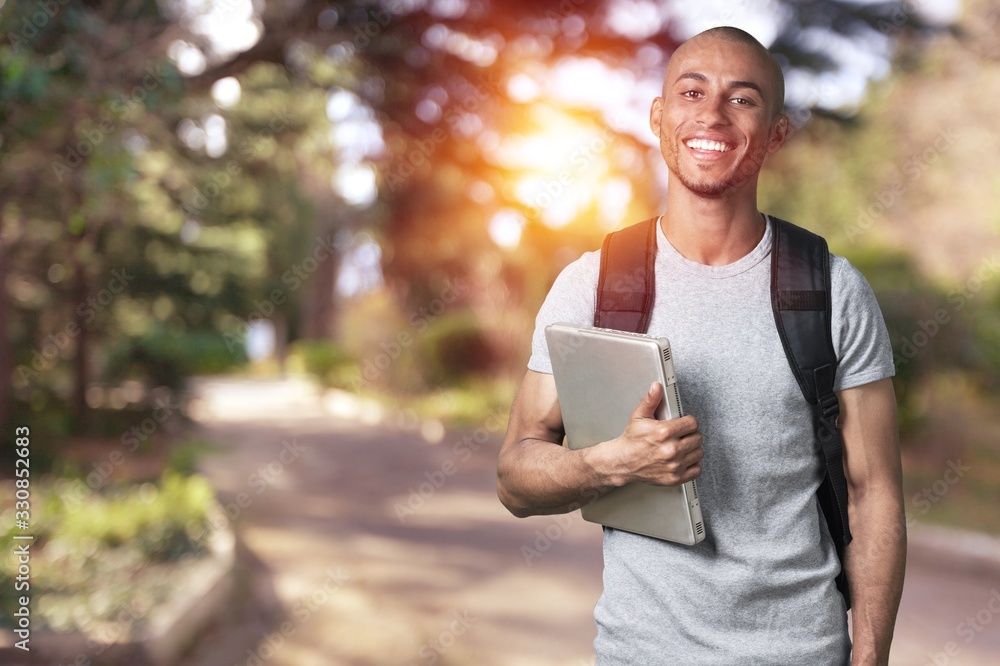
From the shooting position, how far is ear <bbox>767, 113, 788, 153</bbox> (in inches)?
71.2

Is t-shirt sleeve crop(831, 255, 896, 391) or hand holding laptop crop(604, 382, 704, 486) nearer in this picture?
hand holding laptop crop(604, 382, 704, 486)

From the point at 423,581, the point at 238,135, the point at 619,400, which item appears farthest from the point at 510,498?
the point at 238,135

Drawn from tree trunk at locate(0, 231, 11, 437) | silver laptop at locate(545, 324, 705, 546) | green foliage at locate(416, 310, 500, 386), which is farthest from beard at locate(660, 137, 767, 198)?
green foliage at locate(416, 310, 500, 386)

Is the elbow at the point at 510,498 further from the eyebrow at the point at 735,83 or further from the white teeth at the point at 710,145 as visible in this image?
the eyebrow at the point at 735,83

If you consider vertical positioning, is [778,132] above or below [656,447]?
above

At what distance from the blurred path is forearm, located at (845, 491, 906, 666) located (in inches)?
144

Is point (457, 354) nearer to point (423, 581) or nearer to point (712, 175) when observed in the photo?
point (423, 581)

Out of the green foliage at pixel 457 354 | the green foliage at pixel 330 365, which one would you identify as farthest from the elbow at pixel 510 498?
the green foliage at pixel 330 365

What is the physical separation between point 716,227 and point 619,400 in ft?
1.47

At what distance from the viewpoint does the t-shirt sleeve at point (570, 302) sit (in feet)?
6.03

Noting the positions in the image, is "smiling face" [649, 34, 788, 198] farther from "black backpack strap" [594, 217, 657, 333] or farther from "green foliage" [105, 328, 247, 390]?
"green foliage" [105, 328, 247, 390]

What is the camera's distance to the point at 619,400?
1654mm

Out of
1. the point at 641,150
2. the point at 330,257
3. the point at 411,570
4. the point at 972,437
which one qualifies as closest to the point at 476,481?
the point at 411,570

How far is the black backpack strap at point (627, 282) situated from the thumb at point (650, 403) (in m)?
0.24
